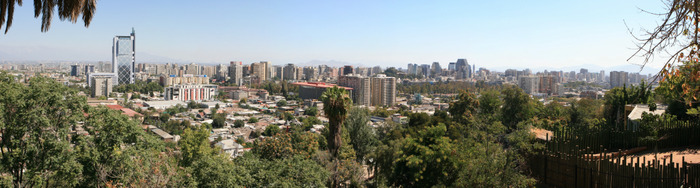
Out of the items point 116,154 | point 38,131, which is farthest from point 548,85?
point 38,131

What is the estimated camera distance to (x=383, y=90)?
2350 inches

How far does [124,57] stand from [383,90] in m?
74.9

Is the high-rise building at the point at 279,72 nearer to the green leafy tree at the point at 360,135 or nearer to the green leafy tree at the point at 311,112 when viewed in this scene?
the green leafy tree at the point at 311,112

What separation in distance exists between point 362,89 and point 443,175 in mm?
52002

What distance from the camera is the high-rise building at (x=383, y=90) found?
5928cm

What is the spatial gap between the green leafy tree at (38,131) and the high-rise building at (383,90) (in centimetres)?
5425

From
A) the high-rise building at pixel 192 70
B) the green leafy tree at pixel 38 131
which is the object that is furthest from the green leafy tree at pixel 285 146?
the high-rise building at pixel 192 70

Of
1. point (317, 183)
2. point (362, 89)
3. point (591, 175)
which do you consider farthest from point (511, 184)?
point (362, 89)

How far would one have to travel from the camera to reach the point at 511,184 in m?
5.26

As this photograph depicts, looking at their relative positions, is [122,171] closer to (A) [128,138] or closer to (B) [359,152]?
(A) [128,138]

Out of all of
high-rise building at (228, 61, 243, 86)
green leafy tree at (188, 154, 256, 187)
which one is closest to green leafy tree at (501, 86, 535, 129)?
green leafy tree at (188, 154, 256, 187)

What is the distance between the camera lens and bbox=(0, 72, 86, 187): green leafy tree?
506 centimetres

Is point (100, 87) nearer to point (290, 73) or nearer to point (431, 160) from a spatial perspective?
point (290, 73)

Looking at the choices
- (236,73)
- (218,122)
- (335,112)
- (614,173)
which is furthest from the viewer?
(236,73)
